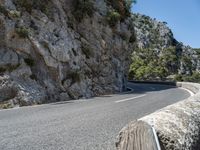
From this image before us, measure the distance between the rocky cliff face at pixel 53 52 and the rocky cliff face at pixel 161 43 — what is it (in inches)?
4176

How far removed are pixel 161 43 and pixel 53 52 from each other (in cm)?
13572

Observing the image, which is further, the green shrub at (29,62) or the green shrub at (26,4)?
the green shrub at (26,4)

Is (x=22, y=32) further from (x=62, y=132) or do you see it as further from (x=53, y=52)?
(x=62, y=132)

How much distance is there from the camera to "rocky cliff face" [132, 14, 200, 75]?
14362 centimetres

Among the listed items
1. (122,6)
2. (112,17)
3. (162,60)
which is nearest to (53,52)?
(112,17)

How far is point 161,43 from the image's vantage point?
155 m

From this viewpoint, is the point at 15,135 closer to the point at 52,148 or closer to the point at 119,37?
the point at 52,148

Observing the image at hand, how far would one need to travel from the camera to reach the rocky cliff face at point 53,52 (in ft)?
64.2

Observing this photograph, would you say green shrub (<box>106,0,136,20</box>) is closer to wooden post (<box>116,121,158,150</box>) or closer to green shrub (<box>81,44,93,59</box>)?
green shrub (<box>81,44,93,59</box>)

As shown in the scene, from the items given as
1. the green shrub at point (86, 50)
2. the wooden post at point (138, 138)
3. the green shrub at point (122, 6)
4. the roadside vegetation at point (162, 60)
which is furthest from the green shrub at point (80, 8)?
the roadside vegetation at point (162, 60)

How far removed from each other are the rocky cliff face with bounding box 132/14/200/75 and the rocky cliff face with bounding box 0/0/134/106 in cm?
10607

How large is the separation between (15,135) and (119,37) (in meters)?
28.2

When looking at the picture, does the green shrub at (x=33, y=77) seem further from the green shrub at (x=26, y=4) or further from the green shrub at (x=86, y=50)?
the green shrub at (x=86, y=50)

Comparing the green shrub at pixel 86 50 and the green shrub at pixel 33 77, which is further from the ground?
the green shrub at pixel 86 50
